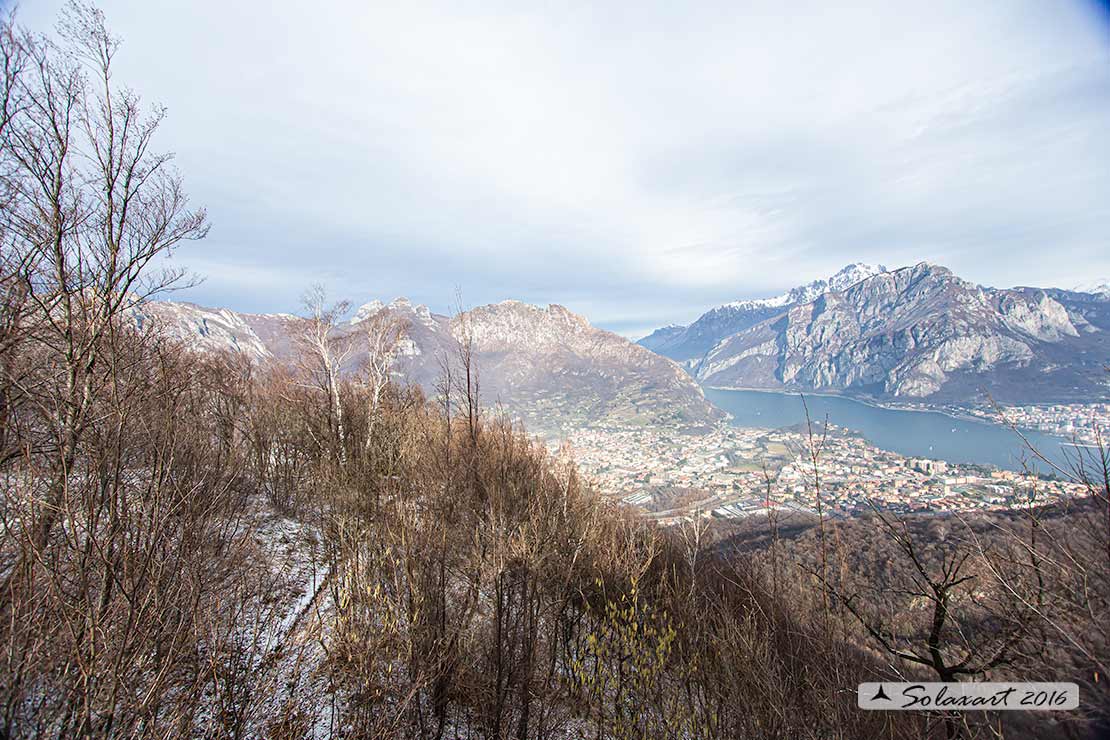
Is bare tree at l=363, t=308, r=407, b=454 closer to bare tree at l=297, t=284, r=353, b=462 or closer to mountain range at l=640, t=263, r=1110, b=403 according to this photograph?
bare tree at l=297, t=284, r=353, b=462

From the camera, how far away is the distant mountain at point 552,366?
263 ft

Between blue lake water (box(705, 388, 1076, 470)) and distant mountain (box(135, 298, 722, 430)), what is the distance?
57.8ft

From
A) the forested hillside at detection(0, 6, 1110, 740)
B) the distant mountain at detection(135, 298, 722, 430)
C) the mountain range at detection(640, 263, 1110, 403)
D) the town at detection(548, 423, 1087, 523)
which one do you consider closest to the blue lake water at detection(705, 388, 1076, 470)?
the forested hillside at detection(0, 6, 1110, 740)

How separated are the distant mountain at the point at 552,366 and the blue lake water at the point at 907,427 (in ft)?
57.8

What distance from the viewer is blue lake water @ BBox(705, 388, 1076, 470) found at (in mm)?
45125

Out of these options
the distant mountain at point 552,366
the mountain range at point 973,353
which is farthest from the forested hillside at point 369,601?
the mountain range at point 973,353

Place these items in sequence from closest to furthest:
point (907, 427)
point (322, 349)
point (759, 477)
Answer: point (322, 349)
point (759, 477)
point (907, 427)

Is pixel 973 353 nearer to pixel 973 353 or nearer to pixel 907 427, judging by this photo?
pixel 973 353

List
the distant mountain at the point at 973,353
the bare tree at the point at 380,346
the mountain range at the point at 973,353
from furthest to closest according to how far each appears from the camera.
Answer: the distant mountain at the point at 973,353
the mountain range at the point at 973,353
the bare tree at the point at 380,346

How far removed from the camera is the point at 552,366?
12162cm

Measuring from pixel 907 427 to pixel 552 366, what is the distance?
3412 inches

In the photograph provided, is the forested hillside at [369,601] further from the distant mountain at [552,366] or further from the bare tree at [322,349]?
the distant mountain at [552,366]

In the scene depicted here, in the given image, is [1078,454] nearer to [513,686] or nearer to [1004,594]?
[1004,594]

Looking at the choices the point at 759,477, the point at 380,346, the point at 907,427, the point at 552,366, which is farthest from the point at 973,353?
the point at 380,346
